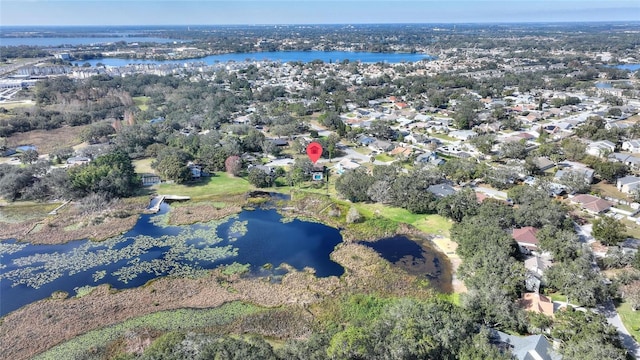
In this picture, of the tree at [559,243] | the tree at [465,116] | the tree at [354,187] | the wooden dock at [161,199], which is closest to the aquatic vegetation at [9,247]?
the wooden dock at [161,199]

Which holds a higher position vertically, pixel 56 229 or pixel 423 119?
pixel 423 119

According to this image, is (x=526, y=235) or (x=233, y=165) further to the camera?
(x=233, y=165)

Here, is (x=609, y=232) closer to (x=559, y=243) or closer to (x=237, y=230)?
(x=559, y=243)

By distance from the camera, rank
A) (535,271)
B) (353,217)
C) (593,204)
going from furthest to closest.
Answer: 1. (593,204)
2. (353,217)
3. (535,271)

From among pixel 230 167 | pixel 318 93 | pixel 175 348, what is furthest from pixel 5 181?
pixel 318 93

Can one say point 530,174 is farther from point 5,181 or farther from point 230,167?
point 5,181

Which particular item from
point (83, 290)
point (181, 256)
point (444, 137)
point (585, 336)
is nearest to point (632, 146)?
point (444, 137)

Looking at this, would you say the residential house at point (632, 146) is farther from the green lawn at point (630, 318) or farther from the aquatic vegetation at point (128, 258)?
the aquatic vegetation at point (128, 258)
